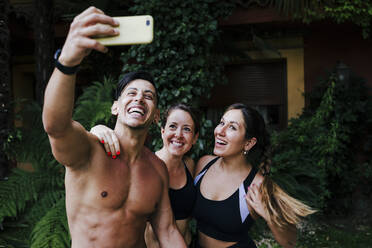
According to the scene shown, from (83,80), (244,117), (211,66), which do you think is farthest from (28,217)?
(83,80)

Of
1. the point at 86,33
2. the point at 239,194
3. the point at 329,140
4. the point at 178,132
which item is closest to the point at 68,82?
the point at 86,33

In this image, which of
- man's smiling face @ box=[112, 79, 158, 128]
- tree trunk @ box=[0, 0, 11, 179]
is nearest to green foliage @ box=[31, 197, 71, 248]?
tree trunk @ box=[0, 0, 11, 179]

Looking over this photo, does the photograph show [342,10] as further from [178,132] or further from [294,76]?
[178,132]

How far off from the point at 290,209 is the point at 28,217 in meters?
2.73

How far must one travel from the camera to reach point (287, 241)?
210 centimetres

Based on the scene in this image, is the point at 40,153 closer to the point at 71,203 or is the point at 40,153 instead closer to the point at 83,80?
the point at 71,203

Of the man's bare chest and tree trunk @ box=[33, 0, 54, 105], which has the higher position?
tree trunk @ box=[33, 0, 54, 105]

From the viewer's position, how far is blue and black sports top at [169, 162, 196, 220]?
2.18 m

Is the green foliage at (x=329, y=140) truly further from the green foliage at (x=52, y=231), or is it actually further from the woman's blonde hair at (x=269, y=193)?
the green foliage at (x=52, y=231)

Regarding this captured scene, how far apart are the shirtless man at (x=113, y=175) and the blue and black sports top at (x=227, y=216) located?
0.49 m

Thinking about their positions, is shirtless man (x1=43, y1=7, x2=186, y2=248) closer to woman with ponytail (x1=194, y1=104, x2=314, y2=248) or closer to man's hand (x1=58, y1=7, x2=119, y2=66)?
man's hand (x1=58, y1=7, x2=119, y2=66)

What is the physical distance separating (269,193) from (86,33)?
60.6 inches

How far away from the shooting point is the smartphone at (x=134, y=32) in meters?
1.06

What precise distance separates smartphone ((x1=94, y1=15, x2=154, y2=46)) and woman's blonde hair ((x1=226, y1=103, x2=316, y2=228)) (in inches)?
52.7
